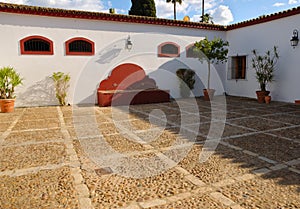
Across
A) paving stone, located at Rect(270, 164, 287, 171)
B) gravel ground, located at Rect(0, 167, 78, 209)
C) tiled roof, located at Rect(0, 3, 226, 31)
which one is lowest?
gravel ground, located at Rect(0, 167, 78, 209)

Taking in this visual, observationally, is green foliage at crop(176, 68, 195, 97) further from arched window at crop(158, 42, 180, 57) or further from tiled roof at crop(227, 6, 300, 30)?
tiled roof at crop(227, 6, 300, 30)

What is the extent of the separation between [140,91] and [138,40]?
248 cm

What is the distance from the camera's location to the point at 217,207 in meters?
2.36

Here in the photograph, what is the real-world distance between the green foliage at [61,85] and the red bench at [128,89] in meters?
1.29

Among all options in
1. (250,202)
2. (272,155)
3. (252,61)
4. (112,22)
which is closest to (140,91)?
(112,22)

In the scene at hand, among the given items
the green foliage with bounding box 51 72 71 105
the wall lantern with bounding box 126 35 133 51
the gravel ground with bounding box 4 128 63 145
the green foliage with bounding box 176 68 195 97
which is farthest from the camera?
the green foliage with bounding box 176 68 195 97

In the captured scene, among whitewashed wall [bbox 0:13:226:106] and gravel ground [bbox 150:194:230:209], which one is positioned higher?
whitewashed wall [bbox 0:13:226:106]

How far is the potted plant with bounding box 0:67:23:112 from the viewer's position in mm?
7660

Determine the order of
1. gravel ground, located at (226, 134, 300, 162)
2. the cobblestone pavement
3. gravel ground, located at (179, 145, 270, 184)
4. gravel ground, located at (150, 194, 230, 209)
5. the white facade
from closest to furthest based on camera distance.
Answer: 1. gravel ground, located at (150, 194, 230, 209)
2. the cobblestone pavement
3. gravel ground, located at (179, 145, 270, 184)
4. gravel ground, located at (226, 134, 300, 162)
5. the white facade

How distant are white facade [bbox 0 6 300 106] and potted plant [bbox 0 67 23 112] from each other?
56 centimetres

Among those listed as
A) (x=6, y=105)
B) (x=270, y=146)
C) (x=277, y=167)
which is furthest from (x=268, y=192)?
(x=6, y=105)

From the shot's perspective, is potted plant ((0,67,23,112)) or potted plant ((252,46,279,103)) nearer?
potted plant ((0,67,23,112))

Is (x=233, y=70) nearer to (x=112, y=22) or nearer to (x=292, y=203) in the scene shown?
(x=112, y=22)

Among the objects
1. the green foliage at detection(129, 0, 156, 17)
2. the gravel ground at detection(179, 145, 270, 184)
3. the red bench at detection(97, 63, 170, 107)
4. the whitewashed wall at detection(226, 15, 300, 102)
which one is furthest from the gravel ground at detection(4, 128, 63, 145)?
the green foliage at detection(129, 0, 156, 17)
